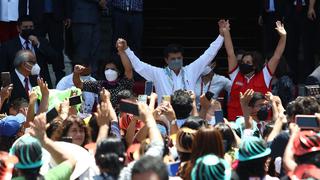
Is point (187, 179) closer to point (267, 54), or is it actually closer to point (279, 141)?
point (279, 141)

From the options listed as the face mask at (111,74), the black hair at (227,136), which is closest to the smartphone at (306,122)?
the black hair at (227,136)

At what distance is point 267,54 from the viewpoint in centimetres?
1329

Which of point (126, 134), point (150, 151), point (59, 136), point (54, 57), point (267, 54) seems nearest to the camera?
point (150, 151)

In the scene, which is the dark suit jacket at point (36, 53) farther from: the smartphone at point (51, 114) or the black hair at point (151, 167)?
the black hair at point (151, 167)

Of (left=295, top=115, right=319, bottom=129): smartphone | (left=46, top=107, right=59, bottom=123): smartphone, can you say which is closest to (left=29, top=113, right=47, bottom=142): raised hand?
(left=46, top=107, right=59, bottom=123): smartphone

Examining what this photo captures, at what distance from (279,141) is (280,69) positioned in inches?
200

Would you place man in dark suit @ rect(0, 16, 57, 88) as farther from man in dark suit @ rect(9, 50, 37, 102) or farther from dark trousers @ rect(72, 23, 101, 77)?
man in dark suit @ rect(9, 50, 37, 102)

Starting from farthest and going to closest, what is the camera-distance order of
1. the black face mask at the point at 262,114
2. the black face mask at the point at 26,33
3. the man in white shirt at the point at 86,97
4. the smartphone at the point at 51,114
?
the black face mask at the point at 26,33
the man in white shirt at the point at 86,97
the black face mask at the point at 262,114
the smartphone at the point at 51,114

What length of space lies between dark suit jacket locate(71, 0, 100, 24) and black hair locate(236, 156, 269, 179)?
6.80 m

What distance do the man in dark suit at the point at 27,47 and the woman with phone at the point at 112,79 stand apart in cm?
106

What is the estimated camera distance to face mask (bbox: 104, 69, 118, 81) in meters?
11.2

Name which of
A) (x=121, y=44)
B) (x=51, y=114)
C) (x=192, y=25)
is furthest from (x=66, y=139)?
(x=192, y=25)

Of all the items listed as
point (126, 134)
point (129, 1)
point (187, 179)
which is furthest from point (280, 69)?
point (187, 179)

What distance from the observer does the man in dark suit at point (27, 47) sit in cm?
1189
